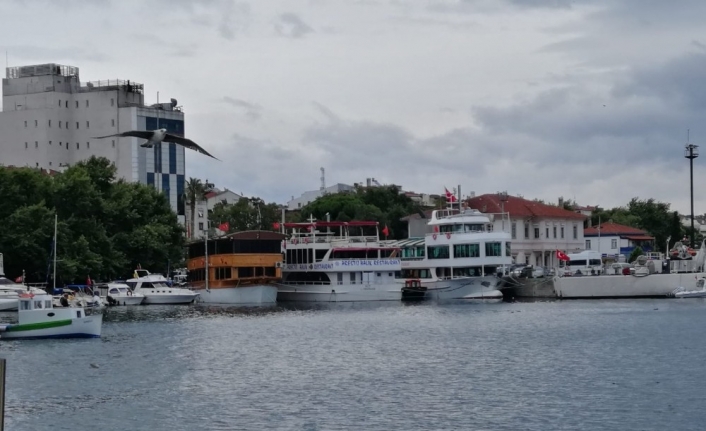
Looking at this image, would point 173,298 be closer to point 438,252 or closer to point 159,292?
point 159,292

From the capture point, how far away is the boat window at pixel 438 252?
9943cm

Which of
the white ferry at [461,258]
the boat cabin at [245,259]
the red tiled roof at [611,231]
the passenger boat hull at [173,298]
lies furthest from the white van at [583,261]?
the passenger boat hull at [173,298]

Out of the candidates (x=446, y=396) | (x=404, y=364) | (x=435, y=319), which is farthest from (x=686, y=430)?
(x=435, y=319)

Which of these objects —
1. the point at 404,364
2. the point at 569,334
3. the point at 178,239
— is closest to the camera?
the point at 404,364

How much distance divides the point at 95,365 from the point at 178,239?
63.8 meters

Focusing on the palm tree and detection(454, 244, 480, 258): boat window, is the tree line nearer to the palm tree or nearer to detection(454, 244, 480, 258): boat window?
detection(454, 244, 480, 258): boat window

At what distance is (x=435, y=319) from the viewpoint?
7444cm

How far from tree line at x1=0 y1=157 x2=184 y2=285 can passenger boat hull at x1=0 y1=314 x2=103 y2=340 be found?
33.6m

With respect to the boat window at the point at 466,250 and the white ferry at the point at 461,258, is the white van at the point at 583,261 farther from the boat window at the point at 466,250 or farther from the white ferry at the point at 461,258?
the boat window at the point at 466,250

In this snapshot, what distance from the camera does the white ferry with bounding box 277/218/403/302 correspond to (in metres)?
94.6

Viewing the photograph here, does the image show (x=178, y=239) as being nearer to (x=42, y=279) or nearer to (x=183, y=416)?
(x=42, y=279)

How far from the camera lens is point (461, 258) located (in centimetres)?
9806

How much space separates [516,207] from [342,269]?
3153 cm

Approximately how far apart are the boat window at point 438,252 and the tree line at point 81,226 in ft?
76.9
